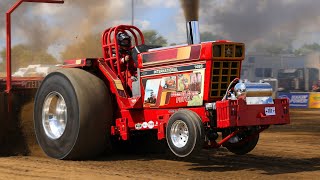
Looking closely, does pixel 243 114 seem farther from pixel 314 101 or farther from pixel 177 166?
pixel 314 101

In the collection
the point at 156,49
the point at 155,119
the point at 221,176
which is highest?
the point at 156,49

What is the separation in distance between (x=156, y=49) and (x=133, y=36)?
1091mm

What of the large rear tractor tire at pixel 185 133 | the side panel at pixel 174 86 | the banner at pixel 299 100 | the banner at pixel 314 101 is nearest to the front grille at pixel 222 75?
the side panel at pixel 174 86

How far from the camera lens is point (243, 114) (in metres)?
6.98

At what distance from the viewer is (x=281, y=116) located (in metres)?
7.45

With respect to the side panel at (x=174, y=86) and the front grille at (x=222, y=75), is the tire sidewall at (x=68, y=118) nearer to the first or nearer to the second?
the side panel at (x=174, y=86)

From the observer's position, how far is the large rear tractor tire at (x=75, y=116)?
8000mm

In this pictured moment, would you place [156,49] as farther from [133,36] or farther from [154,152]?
[154,152]

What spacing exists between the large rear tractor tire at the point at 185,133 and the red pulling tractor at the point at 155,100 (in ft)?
0.04

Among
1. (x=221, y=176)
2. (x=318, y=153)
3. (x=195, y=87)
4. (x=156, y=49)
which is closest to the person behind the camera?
(x=221, y=176)

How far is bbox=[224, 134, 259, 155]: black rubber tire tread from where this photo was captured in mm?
8047


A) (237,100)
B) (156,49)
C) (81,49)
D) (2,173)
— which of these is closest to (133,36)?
(156,49)

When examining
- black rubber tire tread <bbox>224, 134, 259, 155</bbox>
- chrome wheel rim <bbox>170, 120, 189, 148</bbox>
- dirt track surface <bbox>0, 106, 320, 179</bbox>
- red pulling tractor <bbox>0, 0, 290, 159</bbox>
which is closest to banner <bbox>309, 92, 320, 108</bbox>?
dirt track surface <bbox>0, 106, 320, 179</bbox>

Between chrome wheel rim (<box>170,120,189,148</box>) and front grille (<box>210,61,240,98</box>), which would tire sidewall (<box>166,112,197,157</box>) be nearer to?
chrome wheel rim (<box>170,120,189,148</box>)
